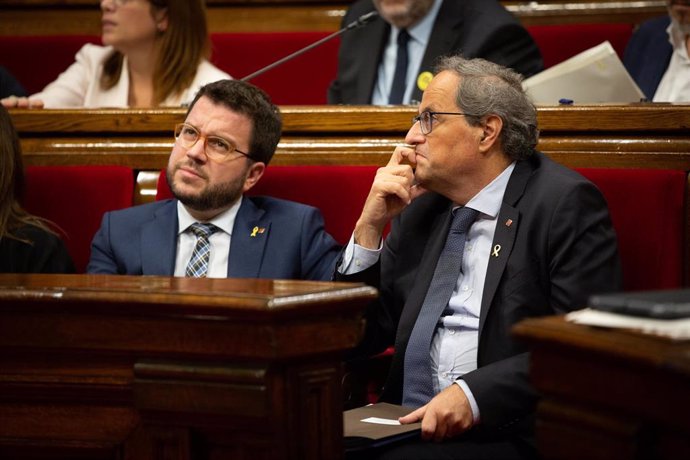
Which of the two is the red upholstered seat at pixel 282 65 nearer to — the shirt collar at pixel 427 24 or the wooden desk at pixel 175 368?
the shirt collar at pixel 427 24

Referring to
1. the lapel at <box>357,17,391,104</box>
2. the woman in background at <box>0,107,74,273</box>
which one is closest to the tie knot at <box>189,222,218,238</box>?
the woman in background at <box>0,107,74,273</box>

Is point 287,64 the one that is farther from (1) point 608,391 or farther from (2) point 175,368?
(1) point 608,391

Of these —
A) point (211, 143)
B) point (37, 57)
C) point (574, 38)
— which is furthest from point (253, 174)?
point (37, 57)

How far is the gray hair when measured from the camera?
1.44 metres

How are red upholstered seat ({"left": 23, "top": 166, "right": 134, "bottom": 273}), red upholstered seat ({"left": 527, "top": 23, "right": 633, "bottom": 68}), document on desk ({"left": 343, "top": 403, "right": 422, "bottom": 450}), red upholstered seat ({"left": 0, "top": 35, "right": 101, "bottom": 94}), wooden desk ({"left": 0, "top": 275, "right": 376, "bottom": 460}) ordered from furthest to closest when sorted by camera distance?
red upholstered seat ({"left": 0, "top": 35, "right": 101, "bottom": 94})
red upholstered seat ({"left": 527, "top": 23, "right": 633, "bottom": 68})
red upholstered seat ({"left": 23, "top": 166, "right": 134, "bottom": 273})
document on desk ({"left": 343, "top": 403, "right": 422, "bottom": 450})
wooden desk ({"left": 0, "top": 275, "right": 376, "bottom": 460})

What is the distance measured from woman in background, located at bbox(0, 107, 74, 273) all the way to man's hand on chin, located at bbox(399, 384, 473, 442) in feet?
2.23

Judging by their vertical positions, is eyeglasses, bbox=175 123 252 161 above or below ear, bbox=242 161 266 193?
above

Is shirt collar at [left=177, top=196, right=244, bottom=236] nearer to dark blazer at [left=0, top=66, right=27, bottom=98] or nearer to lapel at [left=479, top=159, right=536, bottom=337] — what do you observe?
lapel at [left=479, top=159, right=536, bottom=337]

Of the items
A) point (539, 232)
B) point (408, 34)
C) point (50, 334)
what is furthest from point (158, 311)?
point (408, 34)

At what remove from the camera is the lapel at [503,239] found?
52.1 inches

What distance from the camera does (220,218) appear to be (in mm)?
1644

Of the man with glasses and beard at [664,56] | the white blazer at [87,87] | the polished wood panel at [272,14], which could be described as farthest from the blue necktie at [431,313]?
the polished wood panel at [272,14]

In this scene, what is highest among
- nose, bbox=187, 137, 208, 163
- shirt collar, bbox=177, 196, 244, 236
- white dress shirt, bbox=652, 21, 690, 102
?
white dress shirt, bbox=652, 21, 690, 102

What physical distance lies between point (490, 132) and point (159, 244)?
21.1 inches
